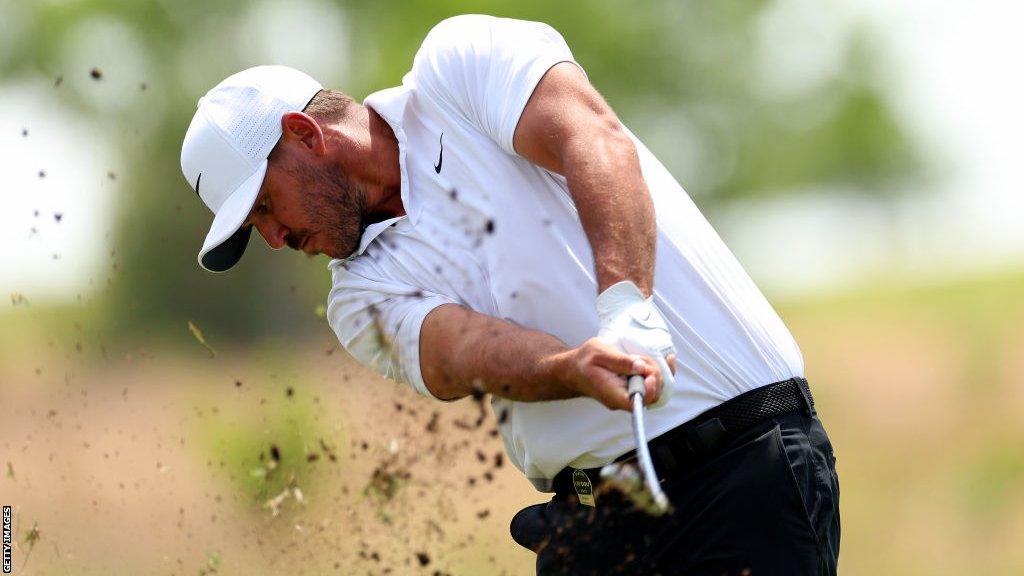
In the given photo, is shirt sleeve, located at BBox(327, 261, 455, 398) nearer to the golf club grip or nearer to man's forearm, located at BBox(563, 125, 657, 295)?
man's forearm, located at BBox(563, 125, 657, 295)

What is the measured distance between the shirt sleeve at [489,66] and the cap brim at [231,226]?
562mm

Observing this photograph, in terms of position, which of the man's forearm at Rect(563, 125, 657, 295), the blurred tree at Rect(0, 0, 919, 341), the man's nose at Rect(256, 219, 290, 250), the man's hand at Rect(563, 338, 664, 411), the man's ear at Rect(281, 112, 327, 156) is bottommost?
the blurred tree at Rect(0, 0, 919, 341)

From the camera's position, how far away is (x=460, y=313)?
3746 mm

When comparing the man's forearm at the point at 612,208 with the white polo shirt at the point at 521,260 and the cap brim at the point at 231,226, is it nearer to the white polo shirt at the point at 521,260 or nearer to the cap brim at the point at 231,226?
the white polo shirt at the point at 521,260

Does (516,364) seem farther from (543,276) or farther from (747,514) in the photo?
(747,514)

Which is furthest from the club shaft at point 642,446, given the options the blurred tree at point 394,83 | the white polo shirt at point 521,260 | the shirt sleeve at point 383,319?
the blurred tree at point 394,83

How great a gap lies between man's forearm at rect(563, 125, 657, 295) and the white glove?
44mm

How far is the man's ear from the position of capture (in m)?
3.98

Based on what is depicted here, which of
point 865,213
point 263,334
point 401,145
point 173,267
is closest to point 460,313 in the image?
point 401,145

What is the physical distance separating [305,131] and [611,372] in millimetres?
1292

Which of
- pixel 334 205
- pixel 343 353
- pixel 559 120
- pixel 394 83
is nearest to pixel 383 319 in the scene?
pixel 334 205

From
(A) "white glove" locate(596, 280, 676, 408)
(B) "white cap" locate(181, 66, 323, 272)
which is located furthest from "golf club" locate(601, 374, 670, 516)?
(B) "white cap" locate(181, 66, 323, 272)

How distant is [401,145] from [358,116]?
0.17 m

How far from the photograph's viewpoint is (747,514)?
3736mm
